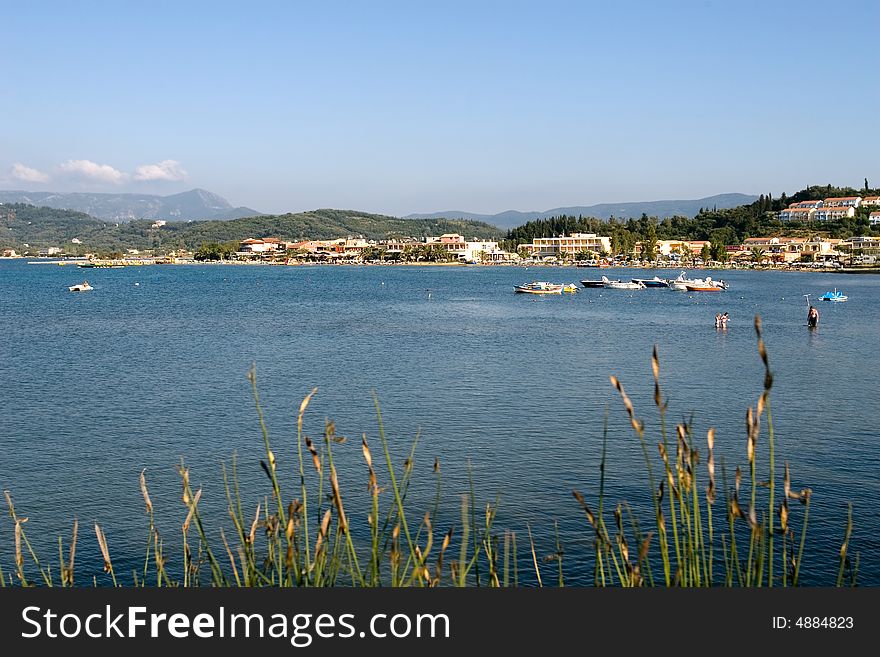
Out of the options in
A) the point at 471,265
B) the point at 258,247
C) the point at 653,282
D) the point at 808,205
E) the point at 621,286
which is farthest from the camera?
the point at 258,247

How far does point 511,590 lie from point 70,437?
53.6 ft

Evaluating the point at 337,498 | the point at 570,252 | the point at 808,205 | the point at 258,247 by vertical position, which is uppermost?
the point at 808,205

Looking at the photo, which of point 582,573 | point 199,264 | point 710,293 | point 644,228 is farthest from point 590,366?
point 199,264

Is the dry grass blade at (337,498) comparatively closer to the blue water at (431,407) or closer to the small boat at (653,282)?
the blue water at (431,407)

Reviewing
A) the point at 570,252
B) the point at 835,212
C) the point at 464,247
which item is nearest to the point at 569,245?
the point at 570,252

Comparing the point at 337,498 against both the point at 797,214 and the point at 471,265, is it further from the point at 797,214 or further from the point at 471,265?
the point at 797,214

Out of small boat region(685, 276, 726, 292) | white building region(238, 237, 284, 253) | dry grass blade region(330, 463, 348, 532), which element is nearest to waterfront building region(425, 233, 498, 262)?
white building region(238, 237, 284, 253)

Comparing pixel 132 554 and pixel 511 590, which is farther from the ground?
pixel 511 590

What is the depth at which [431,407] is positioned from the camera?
21.3m

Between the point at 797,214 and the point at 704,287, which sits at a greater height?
the point at 797,214

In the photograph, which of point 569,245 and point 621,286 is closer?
point 621,286

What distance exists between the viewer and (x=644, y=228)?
148 metres

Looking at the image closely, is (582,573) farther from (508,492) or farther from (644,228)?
(644,228)

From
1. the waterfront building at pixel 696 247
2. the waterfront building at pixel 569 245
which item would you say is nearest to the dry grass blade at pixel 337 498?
the waterfront building at pixel 696 247
